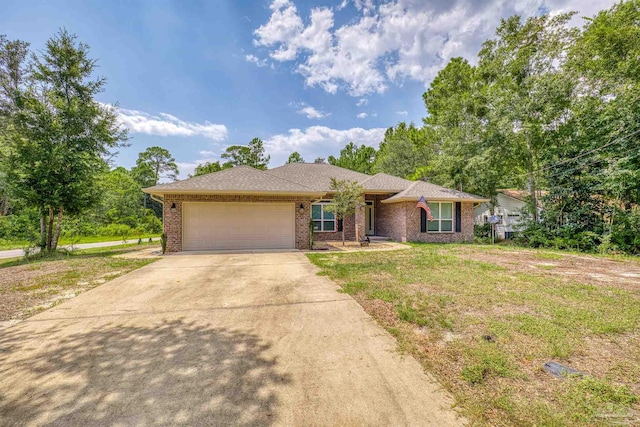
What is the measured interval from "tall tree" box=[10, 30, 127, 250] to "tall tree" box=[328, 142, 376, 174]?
2889 centimetres

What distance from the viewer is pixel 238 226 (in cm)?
1114

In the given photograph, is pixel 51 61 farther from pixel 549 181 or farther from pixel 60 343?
pixel 549 181

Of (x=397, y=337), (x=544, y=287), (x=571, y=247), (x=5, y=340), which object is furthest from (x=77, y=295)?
(x=571, y=247)

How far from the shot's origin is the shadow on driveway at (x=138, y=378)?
1958mm

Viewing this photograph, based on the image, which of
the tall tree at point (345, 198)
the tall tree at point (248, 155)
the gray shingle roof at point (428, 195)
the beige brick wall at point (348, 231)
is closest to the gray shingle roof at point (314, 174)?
the beige brick wall at point (348, 231)

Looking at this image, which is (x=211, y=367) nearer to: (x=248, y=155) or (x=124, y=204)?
(x=124, y=204)

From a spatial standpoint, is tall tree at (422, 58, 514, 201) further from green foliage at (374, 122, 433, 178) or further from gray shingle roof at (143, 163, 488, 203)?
green foliage at (374, 122, 433, 178)

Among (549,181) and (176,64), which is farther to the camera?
(549,181)

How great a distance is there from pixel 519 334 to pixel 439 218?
1144 centimetres

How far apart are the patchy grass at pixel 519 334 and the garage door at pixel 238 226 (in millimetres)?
5330

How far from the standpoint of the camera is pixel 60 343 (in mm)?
3037

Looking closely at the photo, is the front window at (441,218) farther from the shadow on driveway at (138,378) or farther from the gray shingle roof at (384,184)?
the shadow on driveway at (138,378)

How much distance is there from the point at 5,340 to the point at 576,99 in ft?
70.3

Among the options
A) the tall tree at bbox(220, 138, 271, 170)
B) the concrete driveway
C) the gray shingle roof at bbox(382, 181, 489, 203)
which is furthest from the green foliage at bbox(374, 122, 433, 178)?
the concrete driveway
